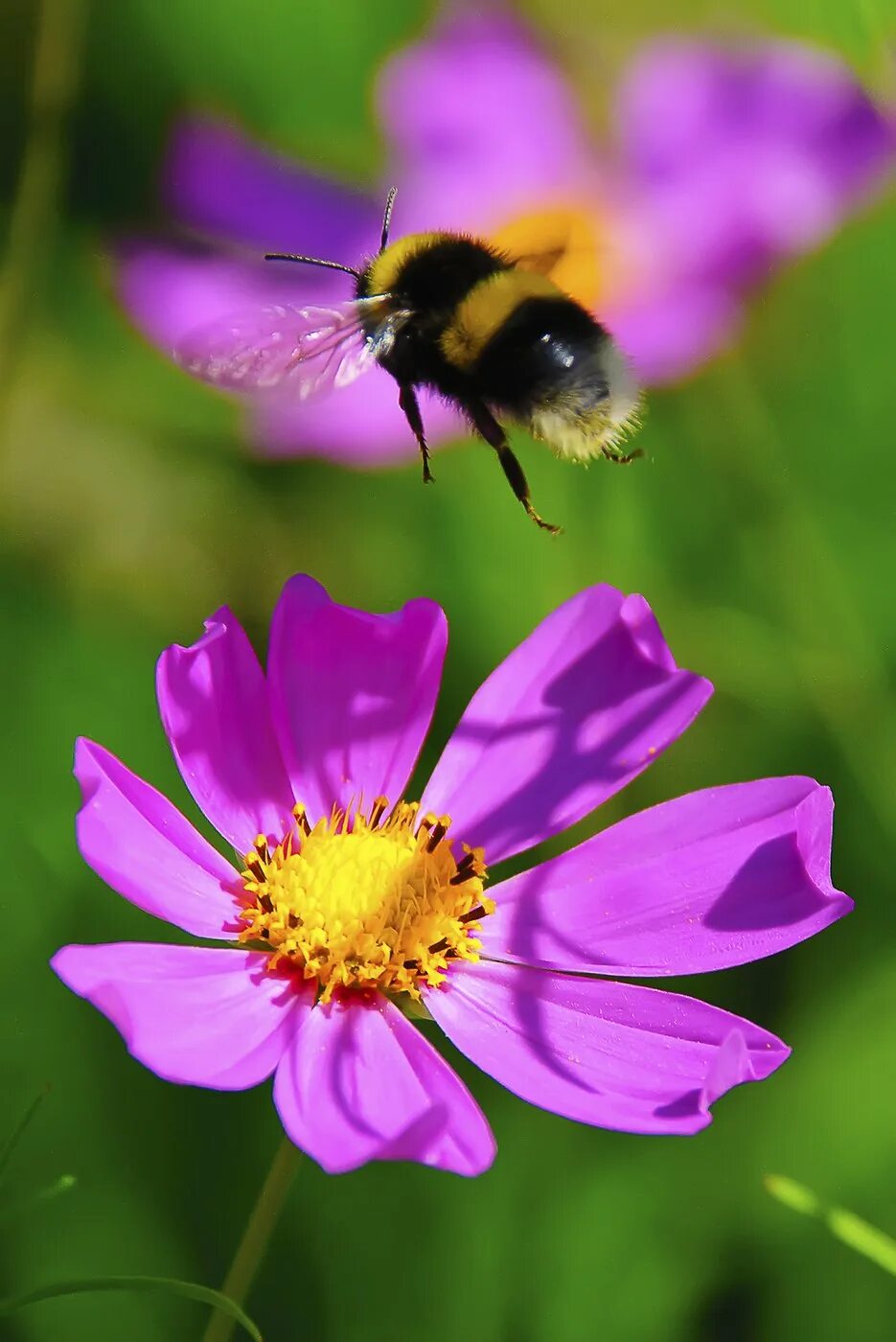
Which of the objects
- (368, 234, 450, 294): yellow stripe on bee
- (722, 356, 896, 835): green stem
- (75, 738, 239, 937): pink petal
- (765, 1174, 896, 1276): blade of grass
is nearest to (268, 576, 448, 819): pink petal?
(75, 738, 239, 937): pink petal

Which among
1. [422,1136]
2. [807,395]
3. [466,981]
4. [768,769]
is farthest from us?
[807,395]

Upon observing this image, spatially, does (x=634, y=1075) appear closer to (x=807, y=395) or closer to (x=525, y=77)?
(x=807, y=395)

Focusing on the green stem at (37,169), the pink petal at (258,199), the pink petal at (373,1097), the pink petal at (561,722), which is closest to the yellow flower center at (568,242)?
the pink petal at (258,199)

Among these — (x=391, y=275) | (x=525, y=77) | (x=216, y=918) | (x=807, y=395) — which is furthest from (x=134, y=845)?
(x=525, y=77)

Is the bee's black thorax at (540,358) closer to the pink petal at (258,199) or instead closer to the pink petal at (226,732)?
the pink petal at (226,732)

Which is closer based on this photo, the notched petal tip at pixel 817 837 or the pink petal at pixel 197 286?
the notched petal tip at pixel 817 837

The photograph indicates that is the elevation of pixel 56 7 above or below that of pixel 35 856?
above

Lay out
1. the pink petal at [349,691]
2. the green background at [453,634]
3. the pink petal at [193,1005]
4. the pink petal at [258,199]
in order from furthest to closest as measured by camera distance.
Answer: the pink petal at [258,199]
the green background at [453,634]
the pink petal at [349,691]
the pink petal at [193,1005]
